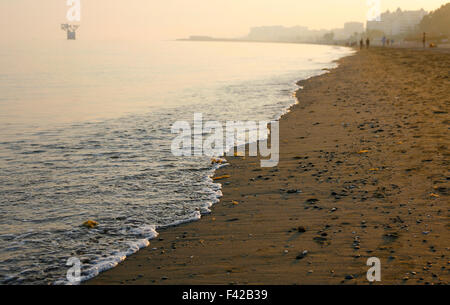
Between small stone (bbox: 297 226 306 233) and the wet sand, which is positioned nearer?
the wet sand

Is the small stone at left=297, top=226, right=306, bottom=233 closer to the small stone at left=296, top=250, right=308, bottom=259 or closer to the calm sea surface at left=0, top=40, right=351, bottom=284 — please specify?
the small stone at left=296, top=250, right=308, bottom=259

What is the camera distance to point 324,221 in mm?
5371

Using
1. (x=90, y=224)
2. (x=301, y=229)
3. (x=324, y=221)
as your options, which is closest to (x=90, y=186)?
(x=90, y=224)

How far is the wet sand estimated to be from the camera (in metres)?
4.22

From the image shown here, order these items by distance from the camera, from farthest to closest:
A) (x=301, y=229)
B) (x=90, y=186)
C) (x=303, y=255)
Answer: (x=90, y=186), (x=301, y=229), (x=303, y=255)

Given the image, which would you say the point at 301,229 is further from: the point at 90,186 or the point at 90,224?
the point at 90,186

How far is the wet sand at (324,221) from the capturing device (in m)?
4.22

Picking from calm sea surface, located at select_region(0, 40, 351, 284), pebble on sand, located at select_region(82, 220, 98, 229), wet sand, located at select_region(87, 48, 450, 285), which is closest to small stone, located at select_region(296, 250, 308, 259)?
wet sand, located at select_region(87, 48, 450, 285)

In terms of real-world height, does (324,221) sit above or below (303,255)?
above

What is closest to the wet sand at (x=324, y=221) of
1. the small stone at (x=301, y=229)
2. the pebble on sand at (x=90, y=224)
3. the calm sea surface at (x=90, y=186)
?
the small stone at (x=301, y=229)

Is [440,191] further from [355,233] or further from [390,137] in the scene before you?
[390,137]

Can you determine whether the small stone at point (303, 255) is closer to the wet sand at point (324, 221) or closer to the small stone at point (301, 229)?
the wet sand at point (324, 221)

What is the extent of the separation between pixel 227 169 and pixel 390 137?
Result: 4.21m

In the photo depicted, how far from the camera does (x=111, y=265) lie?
14.8 feet
